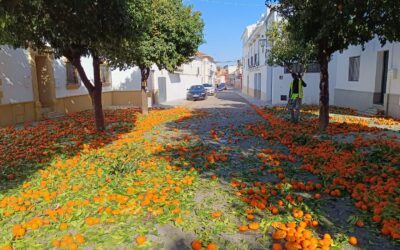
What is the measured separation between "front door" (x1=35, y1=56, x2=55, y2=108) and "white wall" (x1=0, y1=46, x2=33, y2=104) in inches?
70.2

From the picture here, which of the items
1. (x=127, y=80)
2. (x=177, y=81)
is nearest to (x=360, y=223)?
(x=127, y=80)

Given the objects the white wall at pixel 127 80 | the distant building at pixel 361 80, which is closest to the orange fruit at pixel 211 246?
the distant building at pixel 361 80

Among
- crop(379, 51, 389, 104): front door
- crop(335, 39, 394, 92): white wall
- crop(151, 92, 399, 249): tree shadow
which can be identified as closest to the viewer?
crop(151, 92, 399, 249): tree shadow

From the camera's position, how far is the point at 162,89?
27312 mm

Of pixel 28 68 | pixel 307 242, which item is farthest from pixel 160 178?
pixel 28 68

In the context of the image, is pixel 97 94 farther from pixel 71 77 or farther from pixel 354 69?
pixel 354 69

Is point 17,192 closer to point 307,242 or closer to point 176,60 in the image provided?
point 307,242

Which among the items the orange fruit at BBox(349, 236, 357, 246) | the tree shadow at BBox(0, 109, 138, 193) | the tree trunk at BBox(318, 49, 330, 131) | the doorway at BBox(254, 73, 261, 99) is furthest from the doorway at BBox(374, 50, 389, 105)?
the doorway at BBox(254, 73, 261, 99)

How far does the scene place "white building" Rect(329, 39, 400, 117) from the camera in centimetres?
1370

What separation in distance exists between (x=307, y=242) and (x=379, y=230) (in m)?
1.09

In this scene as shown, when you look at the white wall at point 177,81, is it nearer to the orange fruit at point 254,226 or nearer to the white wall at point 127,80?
the white wall at point 127,80

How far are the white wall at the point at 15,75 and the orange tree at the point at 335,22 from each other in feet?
35.4

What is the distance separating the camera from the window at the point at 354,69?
1748 centimetres

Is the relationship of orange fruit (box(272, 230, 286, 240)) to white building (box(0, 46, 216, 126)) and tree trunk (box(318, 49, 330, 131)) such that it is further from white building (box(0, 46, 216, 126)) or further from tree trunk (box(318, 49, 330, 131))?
white building (box(0, 46, 216, 126))
